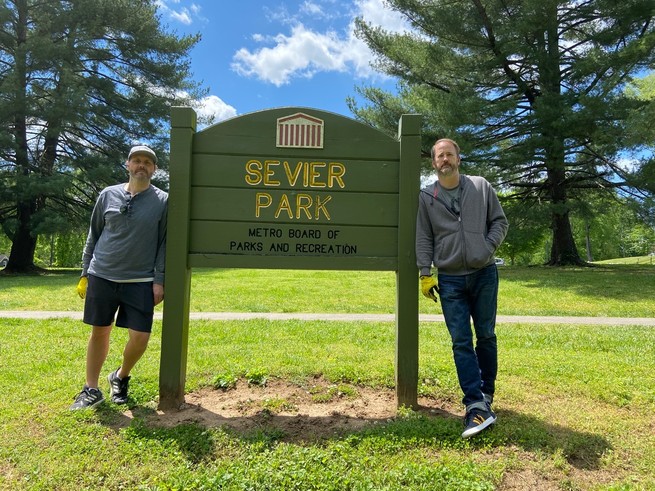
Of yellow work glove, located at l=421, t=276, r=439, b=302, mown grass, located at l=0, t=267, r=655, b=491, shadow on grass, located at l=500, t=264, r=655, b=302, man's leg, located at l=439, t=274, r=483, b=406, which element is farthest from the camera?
shadow on grass, located at l=500, t=264, r=655, b=302

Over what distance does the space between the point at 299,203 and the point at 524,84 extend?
16211 millimetres


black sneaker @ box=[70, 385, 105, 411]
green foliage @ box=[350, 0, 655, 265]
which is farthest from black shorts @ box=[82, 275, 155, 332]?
green foliage @ box=[350, 0, 655, 265]

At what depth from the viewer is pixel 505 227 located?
3154 mm

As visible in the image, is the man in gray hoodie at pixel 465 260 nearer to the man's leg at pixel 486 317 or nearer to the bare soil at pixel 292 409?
the man's leg at pixel 486 317

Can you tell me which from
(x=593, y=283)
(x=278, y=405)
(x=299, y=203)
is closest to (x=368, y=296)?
(x=593, y=283)

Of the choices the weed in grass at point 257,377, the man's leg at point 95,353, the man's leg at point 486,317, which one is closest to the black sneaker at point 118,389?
the man's leg at point 95,353

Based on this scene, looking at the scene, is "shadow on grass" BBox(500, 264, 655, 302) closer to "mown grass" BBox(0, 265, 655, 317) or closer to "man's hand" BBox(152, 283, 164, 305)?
"mown grass" BBox(0, 265, 655, 317)

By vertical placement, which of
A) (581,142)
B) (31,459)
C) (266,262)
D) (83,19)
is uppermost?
(83,19)

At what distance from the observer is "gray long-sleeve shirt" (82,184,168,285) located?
324cm

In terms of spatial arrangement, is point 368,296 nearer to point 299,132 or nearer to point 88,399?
point 299,132

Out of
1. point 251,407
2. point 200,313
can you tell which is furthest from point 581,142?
point 251,407

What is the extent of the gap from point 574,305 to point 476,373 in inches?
321

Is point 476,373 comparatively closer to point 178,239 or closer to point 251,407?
point 251,407

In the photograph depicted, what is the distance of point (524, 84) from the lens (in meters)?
16.9
